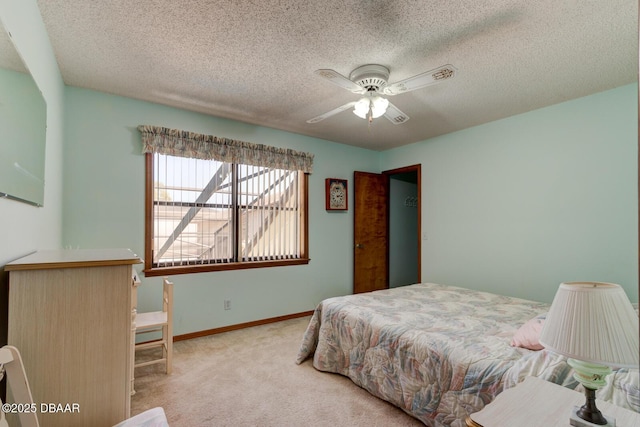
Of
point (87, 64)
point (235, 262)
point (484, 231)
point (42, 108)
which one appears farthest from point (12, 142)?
point (484, 231)

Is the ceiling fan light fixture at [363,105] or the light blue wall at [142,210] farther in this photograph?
the light blue wall at [142,210]

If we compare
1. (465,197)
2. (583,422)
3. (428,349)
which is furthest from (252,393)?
(465,197)

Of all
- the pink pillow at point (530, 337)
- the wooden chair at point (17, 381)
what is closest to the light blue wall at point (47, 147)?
the wooden chair at point (17, 381)

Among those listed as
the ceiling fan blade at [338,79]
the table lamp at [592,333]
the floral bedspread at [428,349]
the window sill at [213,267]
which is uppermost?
the ceiling fan blade at [338,79]

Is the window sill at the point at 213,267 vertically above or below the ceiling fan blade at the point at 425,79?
below

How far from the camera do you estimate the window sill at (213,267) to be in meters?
3.01

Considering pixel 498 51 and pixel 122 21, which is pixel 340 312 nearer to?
pixel 498 51

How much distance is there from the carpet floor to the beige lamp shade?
1.36 metres

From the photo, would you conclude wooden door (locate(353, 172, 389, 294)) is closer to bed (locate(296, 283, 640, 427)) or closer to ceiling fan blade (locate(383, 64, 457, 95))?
bed (locate(296, 283, 640, 427))

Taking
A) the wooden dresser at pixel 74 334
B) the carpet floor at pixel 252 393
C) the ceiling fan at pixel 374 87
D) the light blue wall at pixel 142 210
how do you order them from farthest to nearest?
the light blue wall at pixel 142 210, the ceiling fan at pixel 374 87, the carpet floor at pixel 252 393, the wooden dresser at pixel 74 334

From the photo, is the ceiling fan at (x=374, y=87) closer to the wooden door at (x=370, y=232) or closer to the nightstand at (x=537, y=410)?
the nightstand at (x=537, y=410)

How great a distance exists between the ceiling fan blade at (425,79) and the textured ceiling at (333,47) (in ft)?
0.77

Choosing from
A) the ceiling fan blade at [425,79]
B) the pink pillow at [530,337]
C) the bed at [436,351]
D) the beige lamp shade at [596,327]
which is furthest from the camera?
the ceiling fan blade at [425,79]

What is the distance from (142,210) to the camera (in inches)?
117
